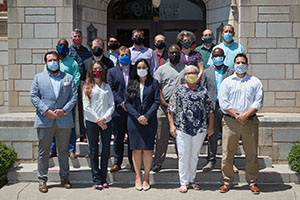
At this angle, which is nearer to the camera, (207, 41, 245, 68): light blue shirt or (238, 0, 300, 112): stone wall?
(207, 41, 245, 68): light blue shirt

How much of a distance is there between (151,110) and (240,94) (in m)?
1.26

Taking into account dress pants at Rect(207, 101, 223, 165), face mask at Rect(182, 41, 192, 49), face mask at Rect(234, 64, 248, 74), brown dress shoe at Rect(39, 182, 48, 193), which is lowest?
brown dress shoe at Rect(39, 182, 48, 193)

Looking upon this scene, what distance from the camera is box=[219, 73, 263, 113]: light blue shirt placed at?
5348 mm

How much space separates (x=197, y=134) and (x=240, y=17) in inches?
149

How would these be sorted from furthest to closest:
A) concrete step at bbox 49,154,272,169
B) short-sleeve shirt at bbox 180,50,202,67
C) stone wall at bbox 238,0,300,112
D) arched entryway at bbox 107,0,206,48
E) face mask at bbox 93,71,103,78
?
arched entryway at bbox 107,0,206,48 → stone wall at bbox 238,0,300,112 → concrete step at bbox 49,154,272,169 → short-sleeve shirt at bbox 180,50,202,67 → face mask at bbox 93,71,103,78

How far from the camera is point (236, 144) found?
18.0ft

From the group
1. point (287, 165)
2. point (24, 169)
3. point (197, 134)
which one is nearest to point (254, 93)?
point (197, 134)

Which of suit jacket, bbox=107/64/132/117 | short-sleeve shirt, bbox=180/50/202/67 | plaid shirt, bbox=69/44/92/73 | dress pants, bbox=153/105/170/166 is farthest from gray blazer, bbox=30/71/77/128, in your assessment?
short-sleeve shirt, bbox=180/50/202/67

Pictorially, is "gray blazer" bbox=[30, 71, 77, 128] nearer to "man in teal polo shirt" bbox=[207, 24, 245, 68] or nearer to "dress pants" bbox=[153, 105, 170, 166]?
"dress pants" bbox=[153, 105, 170, 166]

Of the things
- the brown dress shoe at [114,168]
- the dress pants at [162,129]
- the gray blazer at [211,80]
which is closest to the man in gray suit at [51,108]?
the brown dress shoe at [114,168]

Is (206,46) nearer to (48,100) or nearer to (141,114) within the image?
(141,114)

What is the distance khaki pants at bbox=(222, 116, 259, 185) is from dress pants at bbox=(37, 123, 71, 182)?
7.47ft

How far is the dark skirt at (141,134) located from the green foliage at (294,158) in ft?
7.64

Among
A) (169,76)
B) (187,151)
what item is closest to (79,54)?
(169,76)
